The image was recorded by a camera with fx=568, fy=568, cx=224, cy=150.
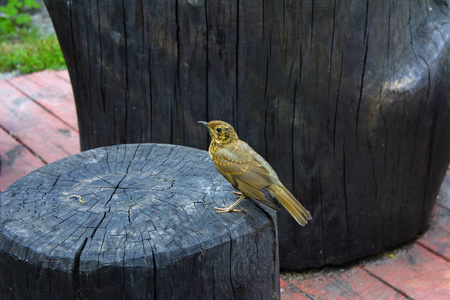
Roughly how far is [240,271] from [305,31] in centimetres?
143

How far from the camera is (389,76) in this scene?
3.28m

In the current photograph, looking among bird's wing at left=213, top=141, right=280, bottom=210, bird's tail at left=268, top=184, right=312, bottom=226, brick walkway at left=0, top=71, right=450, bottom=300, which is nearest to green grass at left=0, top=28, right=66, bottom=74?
brick walkway at left=0, top=71, right=450, bottom=300

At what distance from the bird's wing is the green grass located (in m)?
4.60

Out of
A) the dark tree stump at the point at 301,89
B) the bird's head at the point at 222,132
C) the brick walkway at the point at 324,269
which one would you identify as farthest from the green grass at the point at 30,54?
the bird's head at the point at 222,132

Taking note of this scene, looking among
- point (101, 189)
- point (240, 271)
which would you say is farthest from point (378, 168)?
point (101, 189)

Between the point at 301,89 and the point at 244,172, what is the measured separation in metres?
0.88

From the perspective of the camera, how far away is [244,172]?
252 centimetres

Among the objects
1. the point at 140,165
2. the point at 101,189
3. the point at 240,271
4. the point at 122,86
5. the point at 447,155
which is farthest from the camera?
the point at 447,155

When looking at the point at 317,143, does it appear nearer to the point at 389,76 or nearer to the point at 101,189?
the point at 389,76

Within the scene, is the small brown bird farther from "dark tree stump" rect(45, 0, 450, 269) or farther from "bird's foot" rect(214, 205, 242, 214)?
"dark tree stump" rect(45, 0, 450, 269)

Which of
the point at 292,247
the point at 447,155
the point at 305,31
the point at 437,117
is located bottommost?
the point at 292,247

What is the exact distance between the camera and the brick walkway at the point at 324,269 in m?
3.56

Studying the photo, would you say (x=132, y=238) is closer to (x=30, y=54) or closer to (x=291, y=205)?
(x=291, y=205)

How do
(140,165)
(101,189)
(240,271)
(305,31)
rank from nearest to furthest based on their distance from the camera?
1. (240,271)
2. (101,189)
3. (140,165)
4. (305,31)
